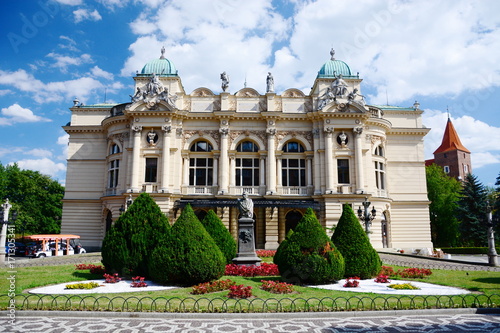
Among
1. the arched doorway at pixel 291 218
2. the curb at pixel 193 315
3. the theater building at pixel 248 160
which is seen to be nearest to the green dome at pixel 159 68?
the theater building at pixel 248 160

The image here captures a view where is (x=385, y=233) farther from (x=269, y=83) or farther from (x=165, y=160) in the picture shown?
(x=165, y=160)

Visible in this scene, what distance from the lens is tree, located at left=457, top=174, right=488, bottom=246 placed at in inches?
1706

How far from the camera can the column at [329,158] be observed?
3603 centimetres

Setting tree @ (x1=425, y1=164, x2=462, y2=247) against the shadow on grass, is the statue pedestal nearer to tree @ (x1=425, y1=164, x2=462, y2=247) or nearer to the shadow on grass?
the shadow on grass

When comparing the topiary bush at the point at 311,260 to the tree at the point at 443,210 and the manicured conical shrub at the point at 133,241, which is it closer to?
the manicured conical shrub at the point at 133,241

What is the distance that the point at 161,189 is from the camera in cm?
3578

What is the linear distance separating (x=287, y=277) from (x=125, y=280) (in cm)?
724

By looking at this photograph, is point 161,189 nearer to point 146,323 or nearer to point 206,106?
point 206,106

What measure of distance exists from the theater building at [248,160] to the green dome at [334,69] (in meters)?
0.25

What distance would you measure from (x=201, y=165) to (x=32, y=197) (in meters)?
34.6

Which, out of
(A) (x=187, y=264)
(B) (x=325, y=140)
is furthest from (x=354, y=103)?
(A) (x=187, y=264)

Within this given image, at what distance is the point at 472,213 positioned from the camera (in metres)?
44.1

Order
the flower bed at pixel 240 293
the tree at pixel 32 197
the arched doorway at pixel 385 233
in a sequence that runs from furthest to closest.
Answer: the tree at pixel 32 197 → the arched doorway at pixel 385 233 → the flower bed at pixel 240 293

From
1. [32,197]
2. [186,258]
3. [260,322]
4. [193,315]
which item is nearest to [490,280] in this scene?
[260,322]
